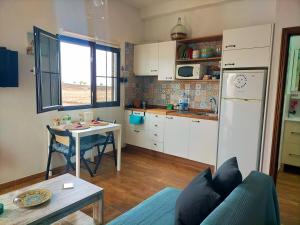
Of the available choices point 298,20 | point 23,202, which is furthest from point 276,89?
point 23,202

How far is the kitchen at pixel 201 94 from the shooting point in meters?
2.89

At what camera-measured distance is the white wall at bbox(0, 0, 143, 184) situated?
8.47 feet

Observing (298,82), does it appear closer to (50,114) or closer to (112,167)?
(112,167)

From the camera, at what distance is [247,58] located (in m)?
2.93

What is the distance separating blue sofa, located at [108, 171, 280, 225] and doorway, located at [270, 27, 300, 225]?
1.09m

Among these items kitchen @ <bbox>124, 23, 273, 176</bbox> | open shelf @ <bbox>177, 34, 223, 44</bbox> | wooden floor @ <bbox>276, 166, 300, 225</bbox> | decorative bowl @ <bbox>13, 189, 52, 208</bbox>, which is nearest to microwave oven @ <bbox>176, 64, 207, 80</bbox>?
kitchen @ <bbox>124, 23, 273, 176</bbox>

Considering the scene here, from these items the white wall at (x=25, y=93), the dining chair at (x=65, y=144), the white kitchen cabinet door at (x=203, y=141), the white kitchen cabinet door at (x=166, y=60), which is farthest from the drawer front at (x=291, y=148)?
the white wall at (x=25, y=93)

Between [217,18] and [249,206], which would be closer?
[249,206]

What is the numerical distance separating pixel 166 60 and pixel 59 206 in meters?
3.05

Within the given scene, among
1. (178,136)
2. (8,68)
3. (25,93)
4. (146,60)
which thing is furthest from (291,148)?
(8,68)

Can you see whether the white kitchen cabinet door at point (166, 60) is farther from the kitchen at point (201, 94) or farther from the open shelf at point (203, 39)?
the open shelf at point (203, 39)

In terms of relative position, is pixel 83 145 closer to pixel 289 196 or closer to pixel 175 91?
pixel 175 91

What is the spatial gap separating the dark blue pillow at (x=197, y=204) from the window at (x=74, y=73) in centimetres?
206

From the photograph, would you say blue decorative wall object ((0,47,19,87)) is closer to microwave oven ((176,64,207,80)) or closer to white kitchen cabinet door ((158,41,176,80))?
white kitchen cabinet door ((158,41,176,80))
